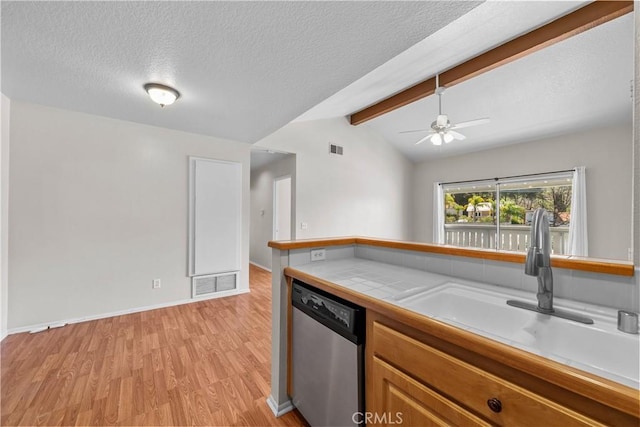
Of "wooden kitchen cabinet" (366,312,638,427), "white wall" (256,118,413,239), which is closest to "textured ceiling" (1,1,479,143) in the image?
"wooden kitchen cabinet" (366,312,638,427)

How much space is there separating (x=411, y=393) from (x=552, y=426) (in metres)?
0.38

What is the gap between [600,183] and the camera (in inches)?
153

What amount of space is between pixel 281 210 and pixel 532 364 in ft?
17.0

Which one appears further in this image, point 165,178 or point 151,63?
point 165,178

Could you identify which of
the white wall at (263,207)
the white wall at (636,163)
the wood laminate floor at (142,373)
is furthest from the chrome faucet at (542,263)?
the white wall at (263,207)

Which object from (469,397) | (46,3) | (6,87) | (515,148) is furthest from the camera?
(515,148)

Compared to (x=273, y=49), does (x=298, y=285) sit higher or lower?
lower

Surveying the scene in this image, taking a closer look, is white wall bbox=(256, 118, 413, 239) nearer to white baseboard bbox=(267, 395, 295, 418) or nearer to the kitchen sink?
white baseboard bbox=(267, 395, 295, 418)

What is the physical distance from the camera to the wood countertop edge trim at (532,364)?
1.55 ft

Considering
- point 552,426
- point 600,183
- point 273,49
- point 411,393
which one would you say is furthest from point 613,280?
point 600,183

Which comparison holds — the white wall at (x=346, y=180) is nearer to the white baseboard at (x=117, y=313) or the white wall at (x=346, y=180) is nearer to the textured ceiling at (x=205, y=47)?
the white baseboard at (x=117, y=313)

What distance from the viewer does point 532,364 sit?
0.57 meters

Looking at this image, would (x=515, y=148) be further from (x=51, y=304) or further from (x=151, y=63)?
(x=51, y=304)

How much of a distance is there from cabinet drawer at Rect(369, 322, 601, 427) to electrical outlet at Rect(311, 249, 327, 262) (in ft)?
2.51
